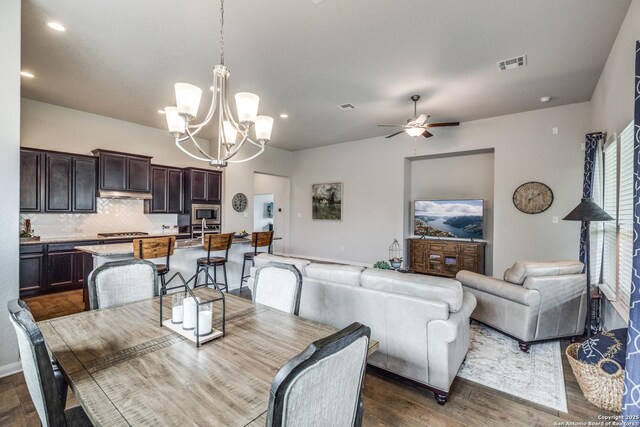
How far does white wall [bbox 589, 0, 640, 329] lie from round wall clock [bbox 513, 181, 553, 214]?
55.6 inches

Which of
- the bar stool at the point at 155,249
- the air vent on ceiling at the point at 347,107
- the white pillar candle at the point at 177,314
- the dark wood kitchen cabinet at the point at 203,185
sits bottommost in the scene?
the white pillar candle at the point at 177,314

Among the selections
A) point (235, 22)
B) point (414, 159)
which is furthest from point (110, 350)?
point (414, 159)

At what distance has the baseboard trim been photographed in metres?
2.44

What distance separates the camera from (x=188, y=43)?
3.21m

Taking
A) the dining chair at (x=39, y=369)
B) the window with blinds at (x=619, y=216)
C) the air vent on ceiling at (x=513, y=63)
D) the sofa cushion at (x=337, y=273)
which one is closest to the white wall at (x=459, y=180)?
the window with blinds at (x=619, y=216)

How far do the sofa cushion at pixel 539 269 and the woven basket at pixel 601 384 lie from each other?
96 cm

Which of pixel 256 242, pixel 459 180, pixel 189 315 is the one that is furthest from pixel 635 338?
pixel 459 180

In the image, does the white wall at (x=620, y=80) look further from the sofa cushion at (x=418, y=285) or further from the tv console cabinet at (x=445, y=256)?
the tv console cabinet at (x=445, y=256)

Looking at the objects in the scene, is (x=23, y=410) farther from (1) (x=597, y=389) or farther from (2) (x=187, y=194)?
(2) (x=187, y=194)

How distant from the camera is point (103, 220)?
5.70 meters

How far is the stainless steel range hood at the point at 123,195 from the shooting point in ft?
17.6

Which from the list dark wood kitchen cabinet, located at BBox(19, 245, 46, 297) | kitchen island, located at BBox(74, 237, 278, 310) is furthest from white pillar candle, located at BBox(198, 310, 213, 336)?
dark wood kitchen cabinet, located at BBox(19, 245, 46, 297)

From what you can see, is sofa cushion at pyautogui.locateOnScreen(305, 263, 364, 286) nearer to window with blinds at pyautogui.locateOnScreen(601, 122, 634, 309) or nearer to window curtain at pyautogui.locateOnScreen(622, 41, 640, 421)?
window curtain at pyautogui.locateOnScreen(622, 41, 640, 421)

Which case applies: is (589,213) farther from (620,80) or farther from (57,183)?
(57,183)
